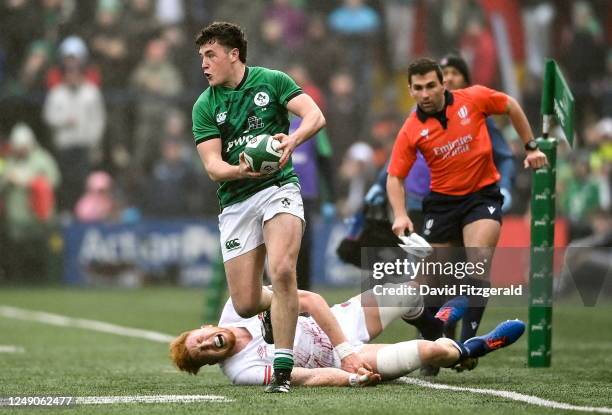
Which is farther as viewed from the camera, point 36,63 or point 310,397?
→ point 36,63

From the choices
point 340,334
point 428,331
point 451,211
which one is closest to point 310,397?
point 340,334

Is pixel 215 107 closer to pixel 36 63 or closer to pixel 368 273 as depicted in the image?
pixel 368 273

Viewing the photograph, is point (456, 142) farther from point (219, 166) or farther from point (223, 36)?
point (219, 166)

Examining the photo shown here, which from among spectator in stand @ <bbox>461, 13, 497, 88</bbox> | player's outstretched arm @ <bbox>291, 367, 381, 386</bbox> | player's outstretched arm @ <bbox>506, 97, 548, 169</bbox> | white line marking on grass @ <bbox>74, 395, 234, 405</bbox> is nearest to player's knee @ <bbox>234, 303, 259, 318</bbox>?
player's outstretched arm @ <bbox>291, 367, 381, 386</bbox>

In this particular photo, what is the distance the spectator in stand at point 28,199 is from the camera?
69.2ft

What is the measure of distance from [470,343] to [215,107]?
2106 mm

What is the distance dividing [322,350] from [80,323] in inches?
279

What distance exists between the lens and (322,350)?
8938 mm

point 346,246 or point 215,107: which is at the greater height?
point 215,107

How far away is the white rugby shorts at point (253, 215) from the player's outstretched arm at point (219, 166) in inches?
10.6

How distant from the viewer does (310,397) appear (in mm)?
7961

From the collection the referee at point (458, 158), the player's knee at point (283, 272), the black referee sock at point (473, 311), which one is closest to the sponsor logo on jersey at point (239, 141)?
the player's knee at point (283, 272)

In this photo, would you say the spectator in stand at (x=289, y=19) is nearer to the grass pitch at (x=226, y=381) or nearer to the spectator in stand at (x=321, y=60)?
the spectator in stand at (x=321, y=60)

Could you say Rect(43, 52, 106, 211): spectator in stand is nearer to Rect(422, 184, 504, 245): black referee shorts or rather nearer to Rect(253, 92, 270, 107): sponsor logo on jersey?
Rect(422, 184, 504, 245): black referee shorts
